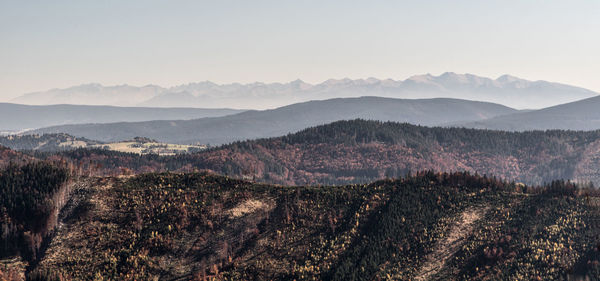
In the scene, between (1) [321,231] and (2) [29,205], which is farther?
(1) [321,231]

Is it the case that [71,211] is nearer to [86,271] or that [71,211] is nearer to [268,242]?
[86,271]

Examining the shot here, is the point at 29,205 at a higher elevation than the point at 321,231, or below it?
higher

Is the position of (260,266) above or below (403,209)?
below

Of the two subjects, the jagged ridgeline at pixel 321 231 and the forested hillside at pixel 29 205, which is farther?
the forested hillside at pixel 29 205

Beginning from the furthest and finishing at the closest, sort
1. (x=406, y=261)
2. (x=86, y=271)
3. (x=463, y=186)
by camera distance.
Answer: (x=463, y=186), (x=406, y=261), (x=86, y=271)

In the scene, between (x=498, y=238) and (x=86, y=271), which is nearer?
(x=86, y=271)

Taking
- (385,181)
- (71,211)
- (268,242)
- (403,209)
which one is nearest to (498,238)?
(403,209)

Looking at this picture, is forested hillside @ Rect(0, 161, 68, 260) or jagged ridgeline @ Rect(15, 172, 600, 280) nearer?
jagged ridgeline @ Rect(15, 172, 600, 280)

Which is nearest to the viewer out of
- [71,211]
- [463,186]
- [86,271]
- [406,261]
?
[86,271]
